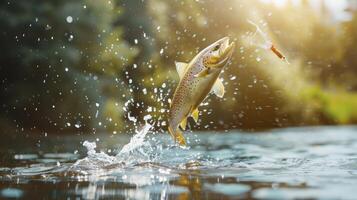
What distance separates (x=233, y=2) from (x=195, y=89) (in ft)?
91.9

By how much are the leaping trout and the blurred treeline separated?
17482 millimetres

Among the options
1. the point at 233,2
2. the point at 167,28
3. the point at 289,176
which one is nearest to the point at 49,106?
the point at 167,28

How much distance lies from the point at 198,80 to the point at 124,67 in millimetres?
24375

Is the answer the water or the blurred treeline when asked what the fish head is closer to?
the water

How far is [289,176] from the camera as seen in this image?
751cm

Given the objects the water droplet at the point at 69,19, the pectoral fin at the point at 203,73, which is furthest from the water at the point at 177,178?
the water droplet at the point at 69,19

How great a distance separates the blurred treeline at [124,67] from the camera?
26484 mm

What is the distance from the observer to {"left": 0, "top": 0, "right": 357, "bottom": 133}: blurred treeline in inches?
1043

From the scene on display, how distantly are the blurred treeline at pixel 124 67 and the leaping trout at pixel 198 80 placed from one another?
1748 cm

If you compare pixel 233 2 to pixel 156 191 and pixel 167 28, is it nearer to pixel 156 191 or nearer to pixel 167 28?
pixel 167 28

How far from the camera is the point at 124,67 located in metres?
30.6

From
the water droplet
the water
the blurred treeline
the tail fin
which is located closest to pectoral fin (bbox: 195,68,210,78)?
the tail fin

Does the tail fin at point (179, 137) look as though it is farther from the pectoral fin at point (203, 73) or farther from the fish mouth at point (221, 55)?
the fish mouth at point (221, 55)

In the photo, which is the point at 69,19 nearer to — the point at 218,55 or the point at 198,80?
the point at 198,80
